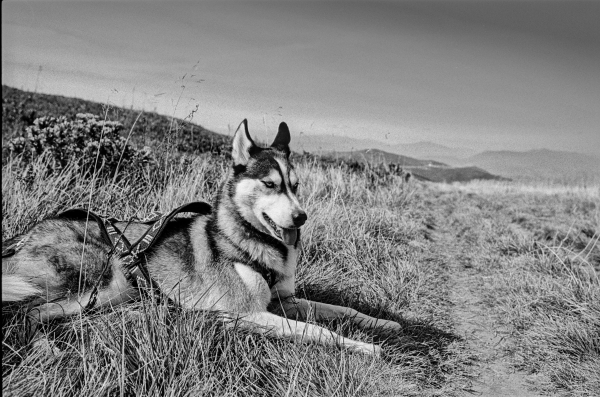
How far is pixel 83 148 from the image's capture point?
23.9 feet

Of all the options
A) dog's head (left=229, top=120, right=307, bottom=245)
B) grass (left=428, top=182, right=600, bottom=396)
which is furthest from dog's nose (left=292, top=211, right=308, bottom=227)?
grass (left=428, top=182, right=600, bottom=396)

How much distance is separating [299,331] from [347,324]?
66cm

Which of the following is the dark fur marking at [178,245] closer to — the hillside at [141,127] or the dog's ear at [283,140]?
the dog's ear at [283,140]

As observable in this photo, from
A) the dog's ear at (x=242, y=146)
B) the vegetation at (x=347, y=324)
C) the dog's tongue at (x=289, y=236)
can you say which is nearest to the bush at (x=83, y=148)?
the vegetation at (x=347, y=324)

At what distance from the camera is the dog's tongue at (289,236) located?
3.78 metres

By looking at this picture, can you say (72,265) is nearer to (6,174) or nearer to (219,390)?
(219,390)

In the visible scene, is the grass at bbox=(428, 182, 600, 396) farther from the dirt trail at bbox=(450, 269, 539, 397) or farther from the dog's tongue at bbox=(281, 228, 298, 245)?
the dog's tongue at bbox=(281, 228, 298, 245)

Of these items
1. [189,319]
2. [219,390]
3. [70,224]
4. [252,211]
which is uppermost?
[252,211]

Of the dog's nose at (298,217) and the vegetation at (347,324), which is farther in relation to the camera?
the dog's nose at (298,217)

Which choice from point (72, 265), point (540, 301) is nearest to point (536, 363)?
point (540, 301)

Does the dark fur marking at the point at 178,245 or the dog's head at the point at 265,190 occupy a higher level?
the dog's head at the point at 265,190

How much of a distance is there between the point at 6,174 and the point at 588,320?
6.87 metres

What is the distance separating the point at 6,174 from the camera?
6.13 metres

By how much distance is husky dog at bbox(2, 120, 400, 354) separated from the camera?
130 inches
